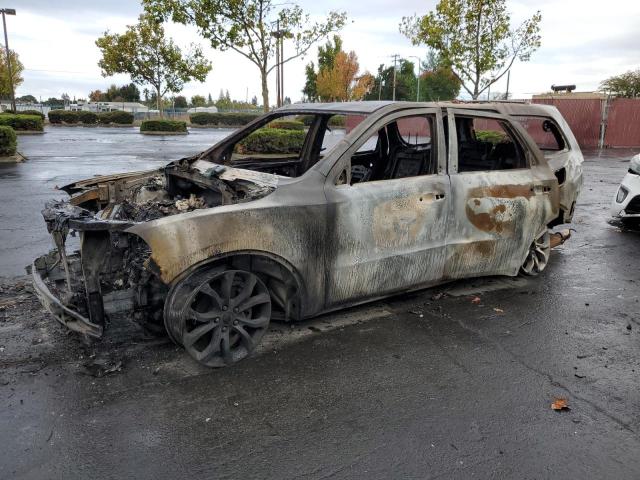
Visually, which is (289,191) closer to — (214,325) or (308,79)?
(214,325)

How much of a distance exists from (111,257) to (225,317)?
2.74 feet

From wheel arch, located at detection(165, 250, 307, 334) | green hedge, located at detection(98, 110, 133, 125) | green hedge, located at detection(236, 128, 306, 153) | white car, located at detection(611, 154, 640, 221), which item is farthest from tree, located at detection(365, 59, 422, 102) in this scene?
wheel arch, located at detection(165, 250, 307, 334)

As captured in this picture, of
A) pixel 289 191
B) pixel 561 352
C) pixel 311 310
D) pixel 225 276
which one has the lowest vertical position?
pixel 561 352

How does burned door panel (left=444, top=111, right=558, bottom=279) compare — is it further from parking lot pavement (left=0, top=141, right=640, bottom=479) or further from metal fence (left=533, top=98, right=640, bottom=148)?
metal fence (left=533, top=98, right=640, bottom=148)

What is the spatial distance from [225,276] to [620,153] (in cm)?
2290

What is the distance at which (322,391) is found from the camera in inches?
129

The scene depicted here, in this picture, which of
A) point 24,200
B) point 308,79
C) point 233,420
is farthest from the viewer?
point 308,79

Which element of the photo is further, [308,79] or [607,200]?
[308,79]

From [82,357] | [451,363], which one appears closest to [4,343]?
[82,357]

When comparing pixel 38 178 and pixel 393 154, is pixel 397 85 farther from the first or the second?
pixel 393 154

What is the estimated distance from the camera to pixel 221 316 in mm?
3492

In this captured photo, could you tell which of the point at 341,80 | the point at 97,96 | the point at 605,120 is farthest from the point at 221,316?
the point at 97,96

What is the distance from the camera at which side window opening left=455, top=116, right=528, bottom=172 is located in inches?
197

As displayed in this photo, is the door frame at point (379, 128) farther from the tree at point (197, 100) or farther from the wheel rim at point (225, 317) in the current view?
the tree at point (197, 100)
